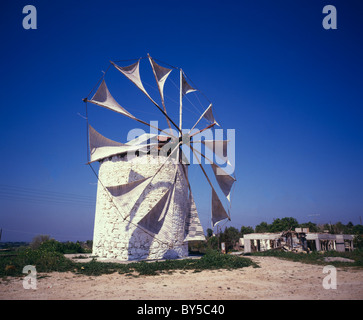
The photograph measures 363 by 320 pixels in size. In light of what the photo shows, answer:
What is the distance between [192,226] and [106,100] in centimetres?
901

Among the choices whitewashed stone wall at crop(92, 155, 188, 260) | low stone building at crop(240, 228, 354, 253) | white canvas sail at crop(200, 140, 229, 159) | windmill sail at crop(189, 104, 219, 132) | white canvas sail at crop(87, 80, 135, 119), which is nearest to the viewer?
white canvas sail at crop(87, 80, 135, 119)

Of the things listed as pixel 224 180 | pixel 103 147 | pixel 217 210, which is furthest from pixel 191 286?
pixel 103 147

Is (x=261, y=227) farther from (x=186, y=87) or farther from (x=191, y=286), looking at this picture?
(x=191, y=286)

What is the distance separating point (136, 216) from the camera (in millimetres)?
13242

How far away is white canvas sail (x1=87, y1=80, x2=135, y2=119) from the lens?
1204cm

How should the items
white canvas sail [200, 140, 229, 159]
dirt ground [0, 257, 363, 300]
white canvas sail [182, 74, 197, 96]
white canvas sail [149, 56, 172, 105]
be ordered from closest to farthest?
dirt ground [0, 257, 363, 300] → white canvas sail [149, 56, 172, 105] → white canvas sail [200, 140, 229, 159] → white canvas sail [182, 74, 197, 96]

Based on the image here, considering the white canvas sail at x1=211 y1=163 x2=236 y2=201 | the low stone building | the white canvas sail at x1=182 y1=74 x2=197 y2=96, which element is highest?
the white canvas sail at x1=182 y1=74 x2=197 y2=96

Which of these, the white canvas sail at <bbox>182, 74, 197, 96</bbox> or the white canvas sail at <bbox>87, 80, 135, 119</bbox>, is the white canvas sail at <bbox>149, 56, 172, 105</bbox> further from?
the white canvas sail at <bbox>87, 80, 135, 119</bbox>

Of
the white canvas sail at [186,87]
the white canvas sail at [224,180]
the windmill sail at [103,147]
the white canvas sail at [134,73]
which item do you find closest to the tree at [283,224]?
the white canvas sail at [224,180]

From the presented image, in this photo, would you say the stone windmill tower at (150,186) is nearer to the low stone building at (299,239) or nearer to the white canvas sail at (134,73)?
the white canvas sail at (134,73)

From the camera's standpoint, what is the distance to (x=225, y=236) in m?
24.2

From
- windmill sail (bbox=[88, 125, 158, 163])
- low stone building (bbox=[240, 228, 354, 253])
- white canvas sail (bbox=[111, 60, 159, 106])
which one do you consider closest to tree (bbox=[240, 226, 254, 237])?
low stone building (bbox=[240, 228, 354, 253])

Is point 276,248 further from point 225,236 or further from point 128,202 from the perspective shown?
point 128,202

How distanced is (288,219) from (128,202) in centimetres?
3881
